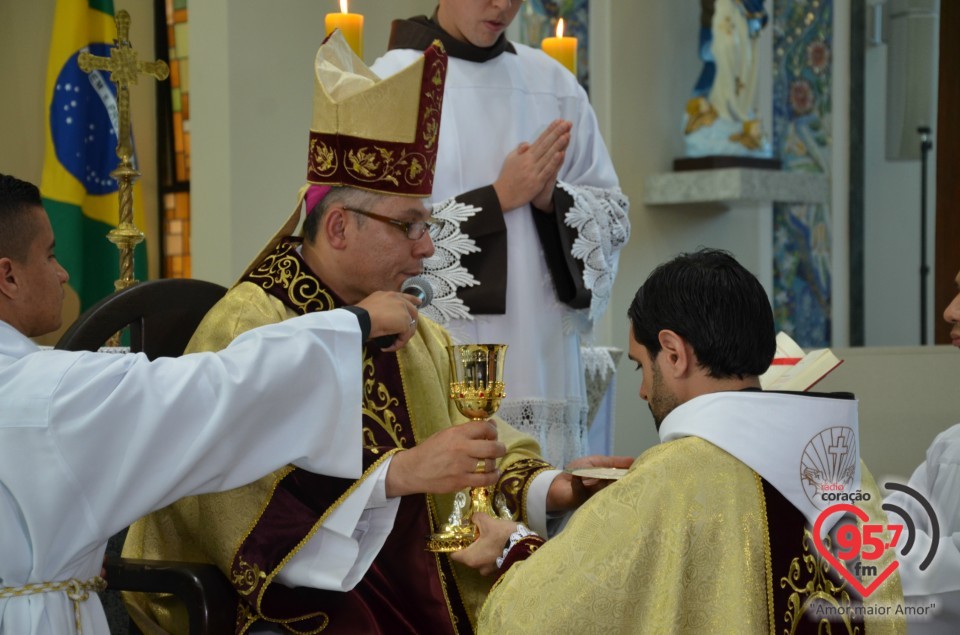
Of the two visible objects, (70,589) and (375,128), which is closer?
(70,589)

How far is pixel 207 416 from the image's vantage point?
2.64 m

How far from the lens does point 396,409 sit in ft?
11.1

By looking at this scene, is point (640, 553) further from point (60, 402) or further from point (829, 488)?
point (60, 402)

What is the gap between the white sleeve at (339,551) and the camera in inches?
112

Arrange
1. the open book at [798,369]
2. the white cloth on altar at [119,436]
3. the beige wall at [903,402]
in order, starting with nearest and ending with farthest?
the white cloth on altar at [119,436]
the open book at [798,369]
the beige wall at [903,402]

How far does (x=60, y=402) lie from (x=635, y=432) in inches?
240

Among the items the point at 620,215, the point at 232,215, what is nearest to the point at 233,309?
the point at 620,215

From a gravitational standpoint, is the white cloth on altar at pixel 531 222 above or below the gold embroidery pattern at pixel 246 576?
above

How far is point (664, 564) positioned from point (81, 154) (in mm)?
5157

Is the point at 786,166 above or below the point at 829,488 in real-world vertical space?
above

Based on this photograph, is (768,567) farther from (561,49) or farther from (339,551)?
(561,49)

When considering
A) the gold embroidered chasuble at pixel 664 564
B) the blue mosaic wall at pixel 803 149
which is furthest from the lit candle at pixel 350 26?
the blue mosaic wall at pixel 803 149

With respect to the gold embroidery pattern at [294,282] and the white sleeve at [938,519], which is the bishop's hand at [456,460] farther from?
the white sleeve at [938,519]

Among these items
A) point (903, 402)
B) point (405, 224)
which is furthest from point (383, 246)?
point (903, 402)
